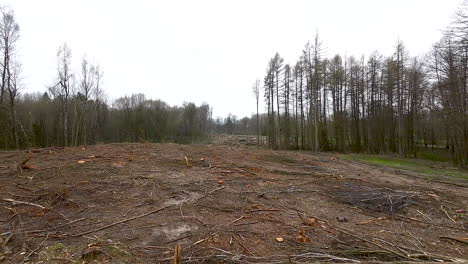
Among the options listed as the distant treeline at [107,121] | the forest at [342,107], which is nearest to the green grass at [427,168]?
the forest at [342,107]

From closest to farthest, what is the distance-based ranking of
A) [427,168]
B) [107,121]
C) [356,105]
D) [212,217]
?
[212,217] → [427,168] → [356,105] → [107,121]

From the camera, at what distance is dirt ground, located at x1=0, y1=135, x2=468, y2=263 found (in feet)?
11.0

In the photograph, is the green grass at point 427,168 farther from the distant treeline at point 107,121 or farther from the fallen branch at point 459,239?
the distant treeline at point 107,121

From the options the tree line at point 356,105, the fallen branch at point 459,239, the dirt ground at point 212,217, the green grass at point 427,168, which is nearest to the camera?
the dirt ground at point 212,217

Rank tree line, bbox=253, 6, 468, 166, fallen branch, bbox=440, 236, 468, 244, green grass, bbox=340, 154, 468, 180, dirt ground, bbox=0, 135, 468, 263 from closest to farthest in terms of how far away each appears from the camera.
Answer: dirt ground, bbox=0, 135, 468, 263
fallen branch, bbox=440, 236, 468, 244
green grass, bbox=340, 154, 468, 180
tree line, bbox=253, 6, 468, 166

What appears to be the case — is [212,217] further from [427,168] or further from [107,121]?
[107,121]

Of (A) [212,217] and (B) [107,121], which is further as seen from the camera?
(B) [107,121]

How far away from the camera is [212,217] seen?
456cm

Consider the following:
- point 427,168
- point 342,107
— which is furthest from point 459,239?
point 342,107

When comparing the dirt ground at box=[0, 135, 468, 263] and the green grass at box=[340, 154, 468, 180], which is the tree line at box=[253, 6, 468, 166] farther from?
the dirt ground at box=[0, 135, 468, 263]

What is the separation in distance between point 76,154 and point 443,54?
87.3 ft

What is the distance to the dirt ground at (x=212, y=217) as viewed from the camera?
3.35 metres

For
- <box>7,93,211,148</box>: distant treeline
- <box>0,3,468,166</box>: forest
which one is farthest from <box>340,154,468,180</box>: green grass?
<box>7,93,211,148</box>: distant treeline

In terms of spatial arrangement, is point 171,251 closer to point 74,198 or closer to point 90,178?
point 74,198
